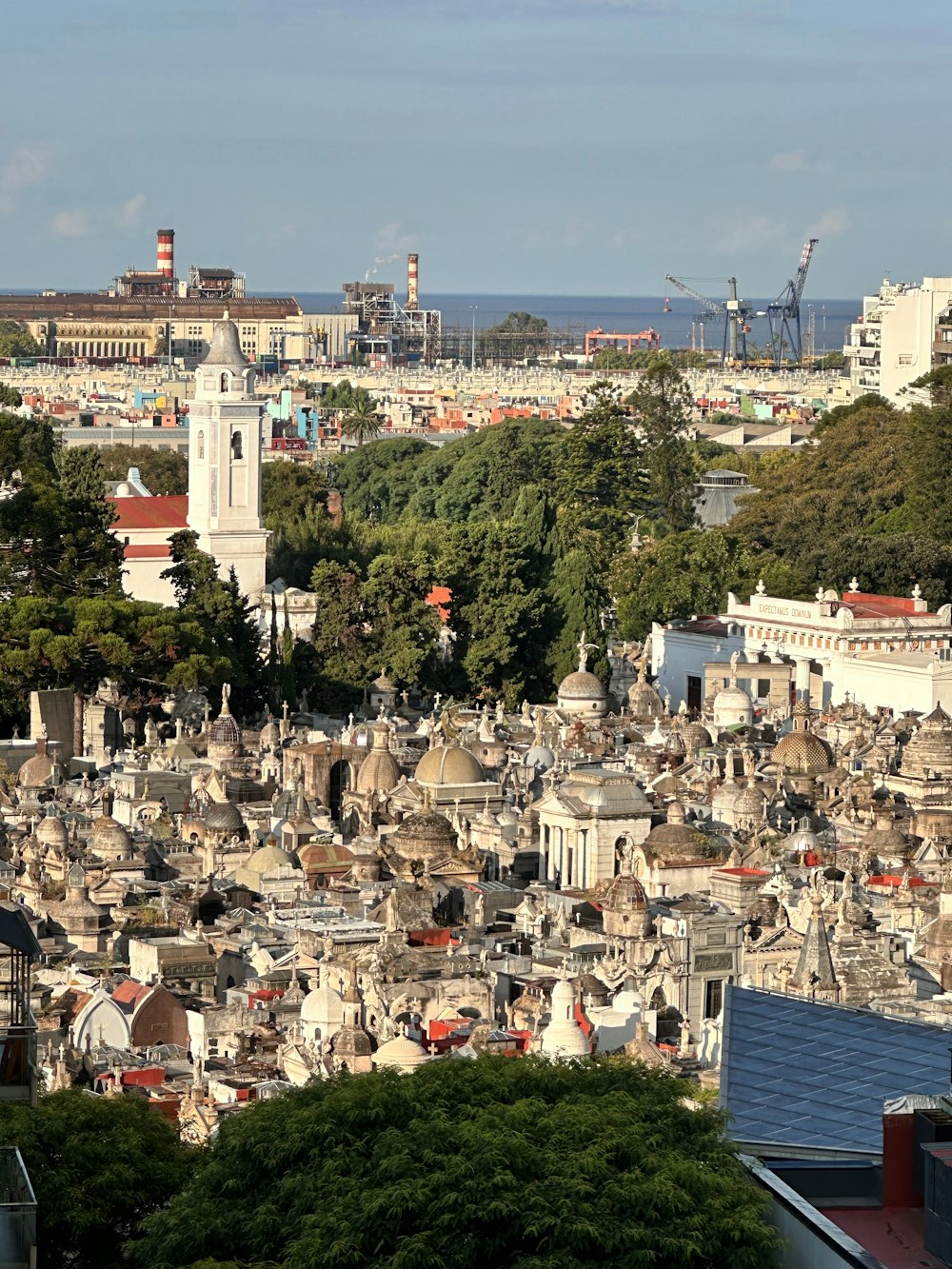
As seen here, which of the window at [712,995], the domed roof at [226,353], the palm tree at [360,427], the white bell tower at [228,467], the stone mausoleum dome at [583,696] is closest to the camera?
the window at [712,995]

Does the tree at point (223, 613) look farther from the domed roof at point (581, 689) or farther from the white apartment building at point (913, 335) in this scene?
the white apartment building at point (913, 335)

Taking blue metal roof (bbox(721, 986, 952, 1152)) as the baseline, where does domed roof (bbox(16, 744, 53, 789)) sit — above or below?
below

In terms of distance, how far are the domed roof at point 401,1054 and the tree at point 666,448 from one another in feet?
203

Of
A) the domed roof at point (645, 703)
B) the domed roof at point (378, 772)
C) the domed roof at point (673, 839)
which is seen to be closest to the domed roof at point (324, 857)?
the domed roof at point (673, 839)

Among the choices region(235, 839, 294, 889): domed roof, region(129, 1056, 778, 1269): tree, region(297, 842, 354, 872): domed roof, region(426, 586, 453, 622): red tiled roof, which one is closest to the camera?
region(129, 1056, 778, 1269): tree

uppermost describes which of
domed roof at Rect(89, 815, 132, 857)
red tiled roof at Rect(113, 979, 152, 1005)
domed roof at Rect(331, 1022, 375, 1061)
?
domed roof at Rect(331, 1022, 375, 1061)

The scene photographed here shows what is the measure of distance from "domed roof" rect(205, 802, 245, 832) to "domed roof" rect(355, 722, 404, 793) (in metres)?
3.99

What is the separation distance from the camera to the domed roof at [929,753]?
2192 inches

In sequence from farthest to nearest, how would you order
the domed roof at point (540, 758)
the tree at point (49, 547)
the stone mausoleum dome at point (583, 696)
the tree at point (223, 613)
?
the tree at point (223, 613)
the tree at point (49, 547)
the stone mausoleum dome at point (583, 696)
the domed roof at point (540, 758)

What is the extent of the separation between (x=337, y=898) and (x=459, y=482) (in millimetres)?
62570

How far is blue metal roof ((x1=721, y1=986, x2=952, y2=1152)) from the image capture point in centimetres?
2231

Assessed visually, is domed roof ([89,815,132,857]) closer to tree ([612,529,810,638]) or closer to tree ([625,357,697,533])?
tree ([612,529,810,638])

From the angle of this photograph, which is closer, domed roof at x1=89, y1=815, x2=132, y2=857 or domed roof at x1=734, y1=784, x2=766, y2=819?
domed roof at x1=89, y1=815, x2=132, y2=857

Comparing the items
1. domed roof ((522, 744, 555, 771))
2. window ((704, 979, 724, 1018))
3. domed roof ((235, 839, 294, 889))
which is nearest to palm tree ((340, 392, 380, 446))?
domed roof ((522, 744, 555, 771))
